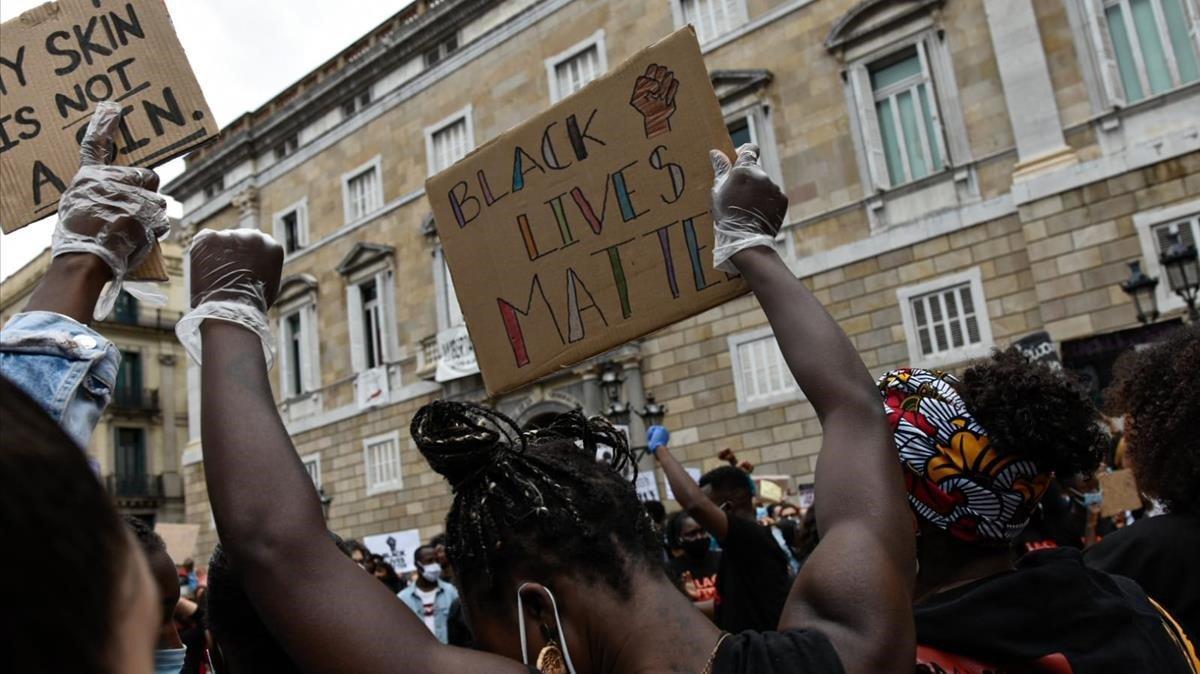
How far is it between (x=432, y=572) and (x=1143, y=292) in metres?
7.84

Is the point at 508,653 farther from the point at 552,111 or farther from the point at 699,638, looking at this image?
the point at 552,111

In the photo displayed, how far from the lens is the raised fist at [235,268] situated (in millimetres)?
1476

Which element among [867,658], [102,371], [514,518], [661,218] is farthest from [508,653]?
[661,218]

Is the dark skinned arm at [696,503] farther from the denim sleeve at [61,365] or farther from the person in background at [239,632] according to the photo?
the denim sleeve at [61,365]

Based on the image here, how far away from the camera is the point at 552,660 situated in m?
1.36

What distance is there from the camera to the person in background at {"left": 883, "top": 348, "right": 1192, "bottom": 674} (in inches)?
70.9

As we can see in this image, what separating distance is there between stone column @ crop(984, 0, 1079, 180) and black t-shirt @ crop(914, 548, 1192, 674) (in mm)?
11108

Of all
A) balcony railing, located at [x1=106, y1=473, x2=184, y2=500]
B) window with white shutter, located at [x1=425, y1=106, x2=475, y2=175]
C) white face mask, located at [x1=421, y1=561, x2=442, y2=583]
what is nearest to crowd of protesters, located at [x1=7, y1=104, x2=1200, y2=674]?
white face mask, located at [x1=421, y1=561, x2=442, y2=583]

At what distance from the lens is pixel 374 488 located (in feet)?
63.2

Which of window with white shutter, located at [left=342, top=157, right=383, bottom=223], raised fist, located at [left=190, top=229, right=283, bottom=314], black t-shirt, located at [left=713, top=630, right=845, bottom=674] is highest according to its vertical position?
window with white shutter, located at [left=342, top=157, right=383, bottom=223]

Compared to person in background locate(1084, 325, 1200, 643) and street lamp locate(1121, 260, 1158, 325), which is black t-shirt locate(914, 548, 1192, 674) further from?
street lamp locate(1121, 260, 1158, 325)

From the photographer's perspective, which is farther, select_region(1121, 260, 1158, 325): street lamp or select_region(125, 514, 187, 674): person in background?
select_region(1121, 260, 1158, 325): street lamp

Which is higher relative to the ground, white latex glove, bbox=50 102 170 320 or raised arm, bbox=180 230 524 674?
white latex glove, bbox=50 102 170 320

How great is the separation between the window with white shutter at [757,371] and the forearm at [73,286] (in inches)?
485
